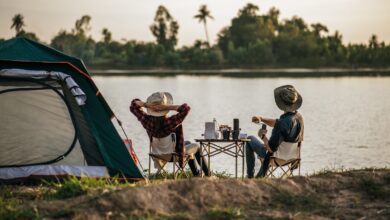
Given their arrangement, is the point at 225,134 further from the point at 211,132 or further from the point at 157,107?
the point at 157,107

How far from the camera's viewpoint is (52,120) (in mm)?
8273

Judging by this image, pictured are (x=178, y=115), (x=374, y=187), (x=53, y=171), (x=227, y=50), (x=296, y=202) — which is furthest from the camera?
(x=227, y=50)

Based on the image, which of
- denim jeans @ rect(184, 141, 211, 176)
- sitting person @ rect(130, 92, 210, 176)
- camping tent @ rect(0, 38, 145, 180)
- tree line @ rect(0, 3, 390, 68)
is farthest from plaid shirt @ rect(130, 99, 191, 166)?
tree line @ rect(0, 3, 390, 68)

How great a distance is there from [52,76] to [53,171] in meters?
0.98

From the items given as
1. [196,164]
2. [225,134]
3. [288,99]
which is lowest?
[196,164]

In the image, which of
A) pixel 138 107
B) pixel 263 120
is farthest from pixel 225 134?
pixel 138 107

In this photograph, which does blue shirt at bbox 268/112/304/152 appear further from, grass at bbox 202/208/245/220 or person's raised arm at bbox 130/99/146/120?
grass at bbox 202/208/245/220

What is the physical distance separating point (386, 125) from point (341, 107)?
31.6 ft

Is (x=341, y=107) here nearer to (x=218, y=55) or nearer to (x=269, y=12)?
(x=218, y=55)

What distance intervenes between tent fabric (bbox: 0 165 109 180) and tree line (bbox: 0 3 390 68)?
3269 inches

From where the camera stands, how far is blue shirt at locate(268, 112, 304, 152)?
27.0 ft

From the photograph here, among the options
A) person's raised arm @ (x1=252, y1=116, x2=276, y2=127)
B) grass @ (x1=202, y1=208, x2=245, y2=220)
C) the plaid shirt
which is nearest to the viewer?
grass @ (x1=202, y1=208, x2=245, y2=220)

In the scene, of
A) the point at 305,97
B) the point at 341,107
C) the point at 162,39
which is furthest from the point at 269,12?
the point at 341,107

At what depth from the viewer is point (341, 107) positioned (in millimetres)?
34688
